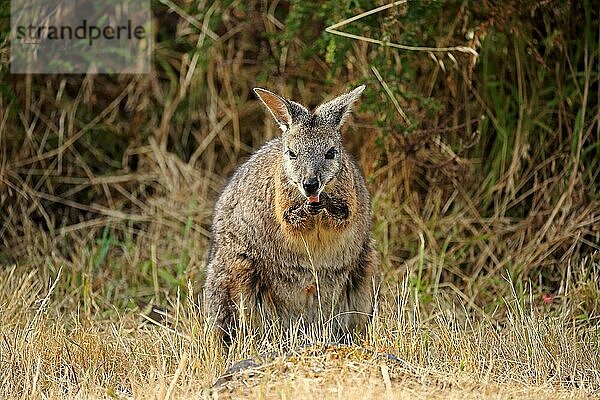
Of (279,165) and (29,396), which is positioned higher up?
(279,165)

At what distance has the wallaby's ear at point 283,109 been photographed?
17.7 ft

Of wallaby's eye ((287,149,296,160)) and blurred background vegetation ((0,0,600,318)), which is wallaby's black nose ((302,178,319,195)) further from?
blurred background vegetation ((0,0,600,318))

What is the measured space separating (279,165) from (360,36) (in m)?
1.68

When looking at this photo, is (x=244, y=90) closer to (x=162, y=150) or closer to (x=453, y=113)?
(x=162, y=150)

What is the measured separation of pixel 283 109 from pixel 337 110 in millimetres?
283

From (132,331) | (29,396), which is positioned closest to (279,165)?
(132,331)

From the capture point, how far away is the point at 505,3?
23.0ft

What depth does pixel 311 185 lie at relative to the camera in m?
5.12

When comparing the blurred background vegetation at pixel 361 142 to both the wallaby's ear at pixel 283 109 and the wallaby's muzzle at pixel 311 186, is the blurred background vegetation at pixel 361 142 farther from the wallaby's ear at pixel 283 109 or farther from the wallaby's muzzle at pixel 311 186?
the wallaby's muzzle at pixel 311 186

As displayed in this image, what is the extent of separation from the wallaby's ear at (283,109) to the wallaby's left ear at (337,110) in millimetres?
94

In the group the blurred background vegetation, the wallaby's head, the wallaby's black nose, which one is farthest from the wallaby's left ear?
the blurred background vegetation

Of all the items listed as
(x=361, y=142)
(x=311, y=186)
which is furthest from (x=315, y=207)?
(x=361, y=142)

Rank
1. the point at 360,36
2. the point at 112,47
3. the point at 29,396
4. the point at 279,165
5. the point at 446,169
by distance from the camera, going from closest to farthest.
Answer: the point at 29,396
the point at 279,165
the point at 360,36
the point at 446,169
the point at 112,47

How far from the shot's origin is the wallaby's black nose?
202 inches
